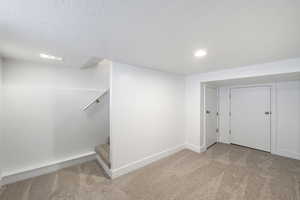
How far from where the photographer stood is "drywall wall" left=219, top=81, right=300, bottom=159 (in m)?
2.73

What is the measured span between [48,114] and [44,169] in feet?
3.37

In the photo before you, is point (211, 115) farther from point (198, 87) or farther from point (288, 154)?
point (288, 154)

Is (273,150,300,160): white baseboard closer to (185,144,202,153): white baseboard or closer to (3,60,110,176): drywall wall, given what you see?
(185,144,202,153): white baseboard

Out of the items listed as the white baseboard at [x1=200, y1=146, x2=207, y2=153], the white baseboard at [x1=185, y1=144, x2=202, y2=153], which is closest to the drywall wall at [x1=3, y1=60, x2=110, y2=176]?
the white baseboard at [x1=185, y1=144, x2=202, y2=153]

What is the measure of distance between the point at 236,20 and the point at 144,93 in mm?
1821

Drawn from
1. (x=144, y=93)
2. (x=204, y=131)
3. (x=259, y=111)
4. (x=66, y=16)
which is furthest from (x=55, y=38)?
(x=259, y=111)

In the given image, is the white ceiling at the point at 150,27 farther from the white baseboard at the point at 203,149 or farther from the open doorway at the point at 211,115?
the white baseboard at the point at 203,149

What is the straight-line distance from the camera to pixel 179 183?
196cm

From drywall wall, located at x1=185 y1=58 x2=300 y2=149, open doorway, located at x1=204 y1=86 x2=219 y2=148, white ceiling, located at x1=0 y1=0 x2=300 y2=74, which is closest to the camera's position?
white ceiling, located at x1=0 y1=0 x2=300 y2=74

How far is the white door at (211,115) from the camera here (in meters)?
3.42

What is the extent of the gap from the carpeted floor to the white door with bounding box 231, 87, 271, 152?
0.65 meters

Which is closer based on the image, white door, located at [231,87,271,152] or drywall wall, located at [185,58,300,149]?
drywall wall, located at [185,58,300,149]

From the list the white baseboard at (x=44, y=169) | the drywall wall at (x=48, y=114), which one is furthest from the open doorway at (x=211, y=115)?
the white baseboard at (x=44, y=169)

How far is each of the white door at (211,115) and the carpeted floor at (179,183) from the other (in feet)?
3.06
